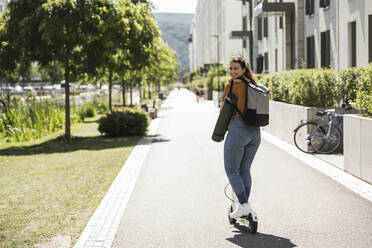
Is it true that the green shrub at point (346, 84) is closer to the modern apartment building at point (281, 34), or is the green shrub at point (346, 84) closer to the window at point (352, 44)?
the window at point (352, 44)

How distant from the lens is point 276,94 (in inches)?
672

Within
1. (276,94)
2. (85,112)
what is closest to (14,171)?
(276,94)

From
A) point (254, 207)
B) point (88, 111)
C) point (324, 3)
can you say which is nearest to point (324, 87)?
point (254, 207)

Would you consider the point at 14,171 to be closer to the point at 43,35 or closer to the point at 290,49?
the point at 43,35

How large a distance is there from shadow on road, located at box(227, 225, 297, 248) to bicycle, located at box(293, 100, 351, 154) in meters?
6.65

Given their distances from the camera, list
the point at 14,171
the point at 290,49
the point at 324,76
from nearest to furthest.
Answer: the point at 14,171 < the point at 324,76 < the point at 290,49

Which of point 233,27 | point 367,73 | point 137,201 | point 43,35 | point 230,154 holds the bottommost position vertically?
point 137,201

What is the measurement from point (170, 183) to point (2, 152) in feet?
23.4

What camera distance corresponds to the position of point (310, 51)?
26375mm

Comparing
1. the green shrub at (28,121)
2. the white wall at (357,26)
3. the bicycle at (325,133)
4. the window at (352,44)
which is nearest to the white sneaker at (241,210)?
the bicycle at (325,133)

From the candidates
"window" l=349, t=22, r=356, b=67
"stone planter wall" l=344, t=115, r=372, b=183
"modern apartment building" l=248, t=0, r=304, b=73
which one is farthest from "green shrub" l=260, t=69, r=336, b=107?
"modern apartment building" l=248, t=0, r=304, b=73

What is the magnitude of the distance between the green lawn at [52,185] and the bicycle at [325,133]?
413 cm

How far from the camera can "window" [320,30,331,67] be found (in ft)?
75.9

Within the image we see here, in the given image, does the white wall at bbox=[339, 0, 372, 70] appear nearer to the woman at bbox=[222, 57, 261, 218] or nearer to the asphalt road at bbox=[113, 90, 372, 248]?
the asphalt road at bbox=[113, 90, 372, 248]
